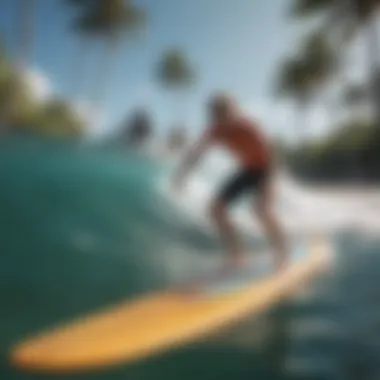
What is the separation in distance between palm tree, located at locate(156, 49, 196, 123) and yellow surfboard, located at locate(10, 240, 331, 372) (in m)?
0.45

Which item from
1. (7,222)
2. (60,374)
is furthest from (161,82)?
(60,374)

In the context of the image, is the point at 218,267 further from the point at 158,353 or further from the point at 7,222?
the point at 7,222

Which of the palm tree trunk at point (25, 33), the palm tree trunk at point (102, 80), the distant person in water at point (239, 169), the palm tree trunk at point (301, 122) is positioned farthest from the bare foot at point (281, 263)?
the palm tree trunk at point (25, 33)

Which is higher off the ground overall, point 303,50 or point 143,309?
point 303,50

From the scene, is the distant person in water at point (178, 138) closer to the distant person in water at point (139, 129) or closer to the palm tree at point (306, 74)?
the distant person in water at point (139, 129)

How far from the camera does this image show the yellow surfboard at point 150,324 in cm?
153

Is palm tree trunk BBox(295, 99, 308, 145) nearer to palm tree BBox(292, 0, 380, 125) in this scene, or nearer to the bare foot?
palm tree BBox(292, 0, 380, 125)

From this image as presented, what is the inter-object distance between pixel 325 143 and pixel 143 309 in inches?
24.9

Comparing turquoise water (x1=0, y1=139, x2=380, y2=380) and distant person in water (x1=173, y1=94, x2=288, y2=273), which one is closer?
turquoise water (x1=0, y1=139, x2=380, y2=380)

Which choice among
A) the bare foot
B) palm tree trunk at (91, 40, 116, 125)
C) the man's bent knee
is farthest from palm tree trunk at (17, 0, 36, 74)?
the bare foot

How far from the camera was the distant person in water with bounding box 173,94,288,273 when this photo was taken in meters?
1.72

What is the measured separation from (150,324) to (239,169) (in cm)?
43

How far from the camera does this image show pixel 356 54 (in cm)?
183

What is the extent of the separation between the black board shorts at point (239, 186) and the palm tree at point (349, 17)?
0.38 m
